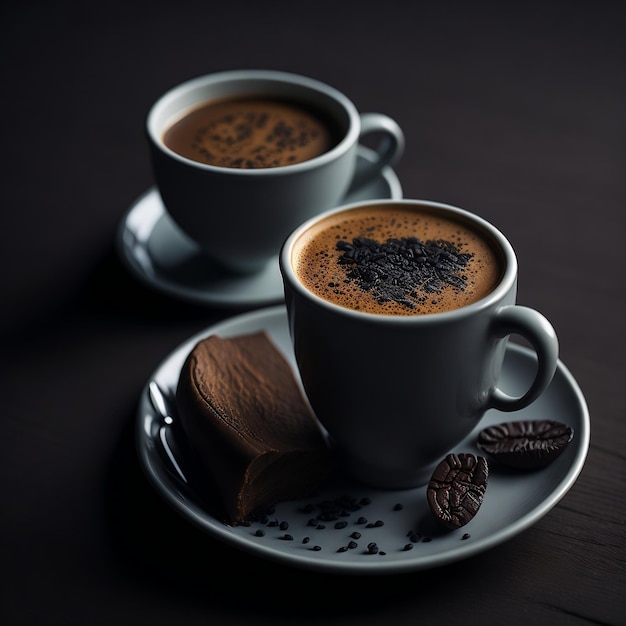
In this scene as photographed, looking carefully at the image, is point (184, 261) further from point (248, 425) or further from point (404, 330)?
point (404, 330)

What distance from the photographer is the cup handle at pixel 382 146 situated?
193 centimetres

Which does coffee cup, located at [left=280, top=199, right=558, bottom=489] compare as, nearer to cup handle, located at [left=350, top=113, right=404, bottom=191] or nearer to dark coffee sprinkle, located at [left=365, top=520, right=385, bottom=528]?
dark coffee sprinkle, located at [left=365, top=520, right=385, bottom=528]

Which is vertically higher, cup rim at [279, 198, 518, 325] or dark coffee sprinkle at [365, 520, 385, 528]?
cup rim at [279, 198, 518, 325]

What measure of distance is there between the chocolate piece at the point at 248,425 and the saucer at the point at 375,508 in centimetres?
3

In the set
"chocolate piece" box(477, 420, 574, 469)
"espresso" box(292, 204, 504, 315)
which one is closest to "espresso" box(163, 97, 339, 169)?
"espresso" box(292, 204, 504, 315)

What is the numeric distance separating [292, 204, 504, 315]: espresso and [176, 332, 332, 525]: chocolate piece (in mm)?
221

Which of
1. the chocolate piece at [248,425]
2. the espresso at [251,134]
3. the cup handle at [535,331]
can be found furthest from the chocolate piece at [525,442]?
the espresso at [251,134]

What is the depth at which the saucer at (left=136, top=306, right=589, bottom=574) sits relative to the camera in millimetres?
1171

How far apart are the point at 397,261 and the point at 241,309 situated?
52cm

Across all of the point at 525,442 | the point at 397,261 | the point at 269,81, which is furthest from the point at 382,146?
the point at 525,442

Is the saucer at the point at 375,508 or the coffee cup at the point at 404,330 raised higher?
the coffee cup at the point at 404,330

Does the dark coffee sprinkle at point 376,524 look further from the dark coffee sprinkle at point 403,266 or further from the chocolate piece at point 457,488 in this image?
the dark coffee sprinkle at point 403,266

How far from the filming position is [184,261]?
6.26ft

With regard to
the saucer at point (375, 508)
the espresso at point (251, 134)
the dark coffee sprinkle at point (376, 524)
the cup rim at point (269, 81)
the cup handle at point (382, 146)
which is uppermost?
the cup rim at point (269, 81)
